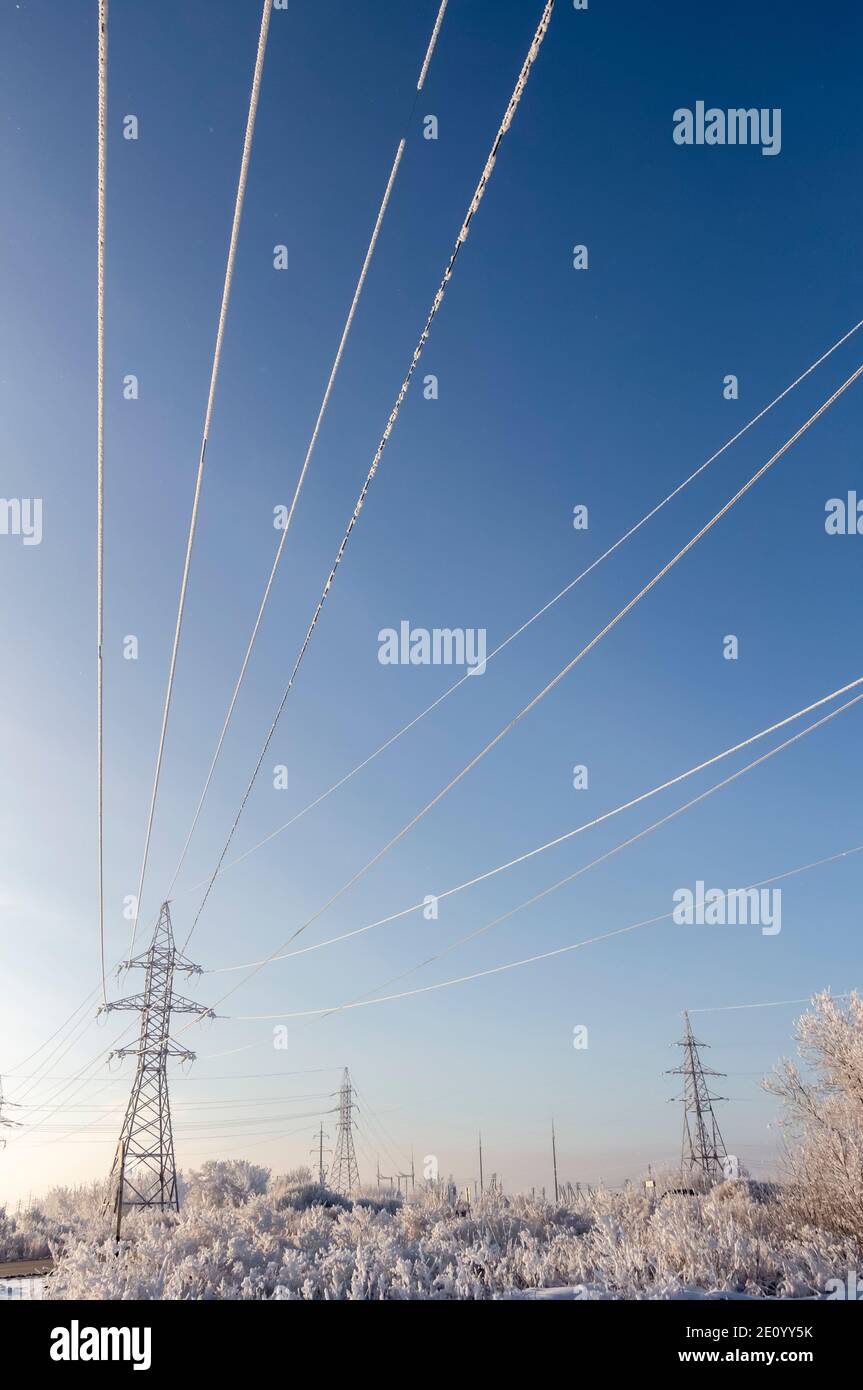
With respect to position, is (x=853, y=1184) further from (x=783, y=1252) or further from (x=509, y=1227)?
(x=509, y=1227)

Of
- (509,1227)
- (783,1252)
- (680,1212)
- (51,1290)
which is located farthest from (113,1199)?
(783,1252)

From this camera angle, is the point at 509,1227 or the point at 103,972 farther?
the point at 103,972

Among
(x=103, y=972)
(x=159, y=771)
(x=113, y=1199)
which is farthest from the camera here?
(x=103, y=972)

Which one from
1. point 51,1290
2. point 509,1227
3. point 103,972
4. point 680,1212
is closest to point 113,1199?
point 103,972

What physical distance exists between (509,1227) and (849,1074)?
738 cm

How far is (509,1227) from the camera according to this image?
52.1 ft

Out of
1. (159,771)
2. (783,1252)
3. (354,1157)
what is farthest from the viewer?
(354,1157)

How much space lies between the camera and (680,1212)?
14.5m

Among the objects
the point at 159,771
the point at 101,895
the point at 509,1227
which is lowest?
the point at 509,1227

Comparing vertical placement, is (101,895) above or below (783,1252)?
above
